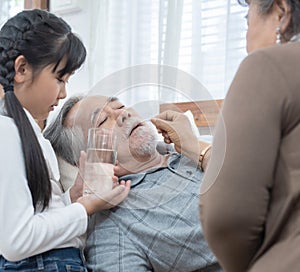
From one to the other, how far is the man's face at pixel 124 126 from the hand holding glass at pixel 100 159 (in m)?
0.02

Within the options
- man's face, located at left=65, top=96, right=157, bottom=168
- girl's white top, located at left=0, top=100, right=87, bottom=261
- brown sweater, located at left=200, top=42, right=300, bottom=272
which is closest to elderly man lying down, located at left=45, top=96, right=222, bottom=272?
man's face, located at left=65, top=96, right=157, bottom=168

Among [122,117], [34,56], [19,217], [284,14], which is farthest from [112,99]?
[284,14]

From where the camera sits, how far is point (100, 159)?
1.40 meters

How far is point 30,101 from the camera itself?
121 cm

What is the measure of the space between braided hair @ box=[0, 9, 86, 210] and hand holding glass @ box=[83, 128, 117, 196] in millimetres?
227

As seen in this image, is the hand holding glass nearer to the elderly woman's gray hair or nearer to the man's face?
the man's face

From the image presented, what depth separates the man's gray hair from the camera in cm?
149

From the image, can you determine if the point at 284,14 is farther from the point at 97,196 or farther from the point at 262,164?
the point at 97,196

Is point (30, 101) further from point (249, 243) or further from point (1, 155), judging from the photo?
point (249, 243)

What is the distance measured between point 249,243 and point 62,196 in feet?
2.35

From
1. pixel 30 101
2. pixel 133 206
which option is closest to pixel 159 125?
pixel 133 206

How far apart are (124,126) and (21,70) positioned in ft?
1.16

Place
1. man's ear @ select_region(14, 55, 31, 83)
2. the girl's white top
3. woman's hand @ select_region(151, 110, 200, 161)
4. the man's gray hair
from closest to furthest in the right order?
the girl's white top → man's ear @ select_region(14, 55, 31, 83) → woman's hand @ select_region(151, 110, 200, 161) → the man's gray hair

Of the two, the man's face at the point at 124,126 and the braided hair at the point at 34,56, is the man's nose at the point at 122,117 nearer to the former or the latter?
the man's face at the point at 124,126
